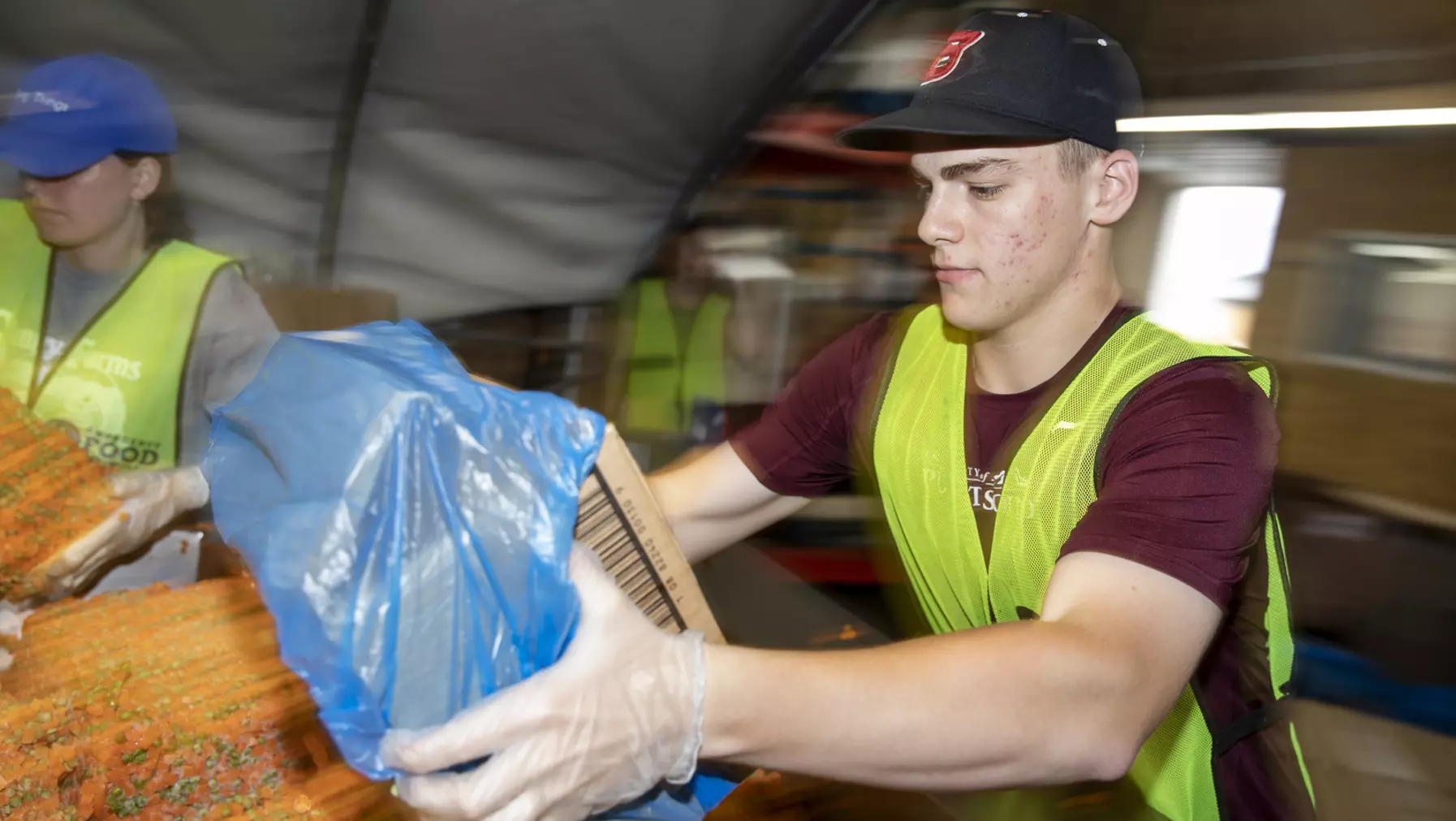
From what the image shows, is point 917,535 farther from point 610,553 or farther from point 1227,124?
point 1227,124

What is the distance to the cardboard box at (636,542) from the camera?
742 mm

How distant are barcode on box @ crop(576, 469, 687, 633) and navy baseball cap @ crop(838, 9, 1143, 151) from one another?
515 mm

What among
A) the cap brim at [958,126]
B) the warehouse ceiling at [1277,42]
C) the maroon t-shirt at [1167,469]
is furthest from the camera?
the warehouse ceiling at [1277,42]

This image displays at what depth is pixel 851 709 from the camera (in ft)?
2.33

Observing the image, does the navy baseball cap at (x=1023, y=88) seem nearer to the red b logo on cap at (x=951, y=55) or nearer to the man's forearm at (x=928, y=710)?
the red b logo on cap at (x=951, y=55)

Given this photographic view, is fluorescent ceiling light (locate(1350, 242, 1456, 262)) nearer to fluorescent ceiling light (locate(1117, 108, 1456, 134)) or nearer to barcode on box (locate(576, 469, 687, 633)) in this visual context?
fluorescent ceiling light (locate(1117, 108, 1456, 134))

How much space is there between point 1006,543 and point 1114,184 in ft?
1.39

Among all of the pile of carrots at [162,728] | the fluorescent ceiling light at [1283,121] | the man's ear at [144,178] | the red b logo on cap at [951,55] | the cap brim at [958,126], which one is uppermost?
the fluorescent ceiling light at [1283,121]

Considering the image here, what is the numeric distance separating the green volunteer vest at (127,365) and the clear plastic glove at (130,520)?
0.11 m

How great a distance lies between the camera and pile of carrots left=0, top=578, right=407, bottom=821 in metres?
0.92

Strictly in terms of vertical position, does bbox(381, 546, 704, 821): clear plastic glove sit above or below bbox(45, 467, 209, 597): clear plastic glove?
above

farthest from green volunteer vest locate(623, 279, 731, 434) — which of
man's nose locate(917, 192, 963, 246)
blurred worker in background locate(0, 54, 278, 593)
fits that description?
man's nose locate(917, 192, 963, 246)

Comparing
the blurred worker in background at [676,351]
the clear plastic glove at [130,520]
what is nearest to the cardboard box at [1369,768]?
the clear plastic glove at [130,520]

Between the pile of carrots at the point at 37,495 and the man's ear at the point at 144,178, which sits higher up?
the man's ear at the point at 144,178
